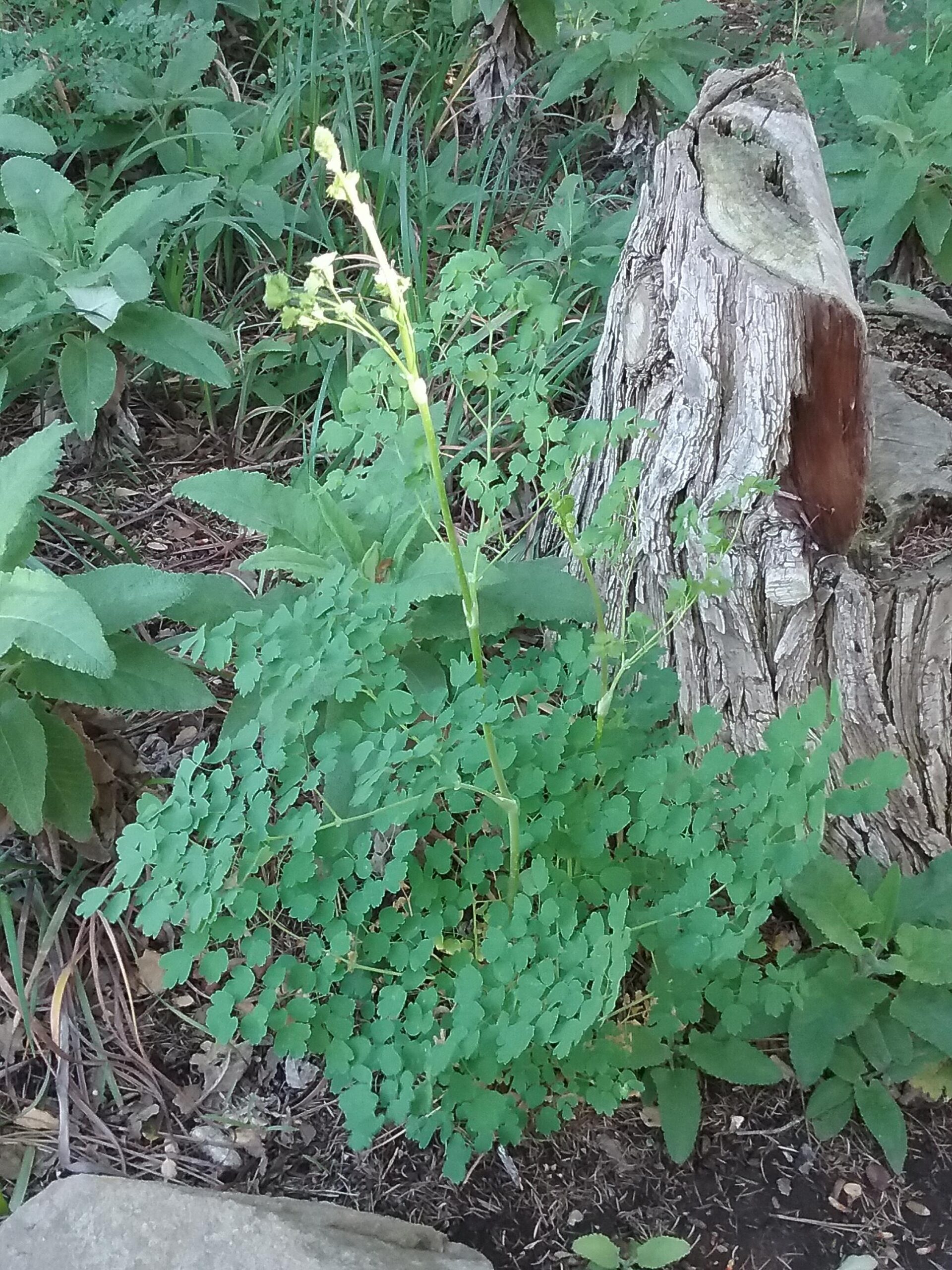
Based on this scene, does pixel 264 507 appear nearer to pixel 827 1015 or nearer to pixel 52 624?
pixel 52 624

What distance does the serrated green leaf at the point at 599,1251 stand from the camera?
1.60 meters

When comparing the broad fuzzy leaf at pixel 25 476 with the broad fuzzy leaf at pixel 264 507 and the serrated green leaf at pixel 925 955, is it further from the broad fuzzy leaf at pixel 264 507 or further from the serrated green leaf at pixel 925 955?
the serrated green leaf at pixel 925 955

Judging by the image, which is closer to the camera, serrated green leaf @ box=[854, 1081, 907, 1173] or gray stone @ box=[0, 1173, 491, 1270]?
gray stone @ box=[0, 1173, 491, 1270]

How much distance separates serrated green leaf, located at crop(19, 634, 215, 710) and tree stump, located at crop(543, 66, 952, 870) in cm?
85

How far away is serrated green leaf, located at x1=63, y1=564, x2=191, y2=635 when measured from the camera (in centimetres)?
179

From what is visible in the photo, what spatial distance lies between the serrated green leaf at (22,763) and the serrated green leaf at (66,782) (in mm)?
69

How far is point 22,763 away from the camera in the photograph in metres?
1.73

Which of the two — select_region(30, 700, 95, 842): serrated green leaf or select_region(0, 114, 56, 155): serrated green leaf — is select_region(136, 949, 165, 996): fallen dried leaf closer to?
select_region(30, 700, 95, 842): serrated green leaf

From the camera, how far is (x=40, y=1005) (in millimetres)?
1909

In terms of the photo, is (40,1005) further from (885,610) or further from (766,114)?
(766,114)

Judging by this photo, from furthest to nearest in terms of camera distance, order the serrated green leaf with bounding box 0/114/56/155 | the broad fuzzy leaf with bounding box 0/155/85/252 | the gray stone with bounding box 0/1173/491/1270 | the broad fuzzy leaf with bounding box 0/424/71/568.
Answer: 1. the serrated green leaf with bounding box 0/114/56/155
2. the broad fuzzy leaf with bounding box 0/155/85/252
3. the broad fuzzy leaf with bounding box 0/424/71/568
4. the gray stone with bounding box 0/1173/491/1270

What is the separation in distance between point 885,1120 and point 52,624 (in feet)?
5.13

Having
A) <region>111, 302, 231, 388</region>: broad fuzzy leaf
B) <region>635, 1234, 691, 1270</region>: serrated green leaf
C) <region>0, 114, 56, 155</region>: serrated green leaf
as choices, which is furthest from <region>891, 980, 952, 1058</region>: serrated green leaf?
<region>0, 114, 56, 155</region>: serrated green leaf

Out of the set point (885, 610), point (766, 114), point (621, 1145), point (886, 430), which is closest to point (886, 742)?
point (885, 610)
